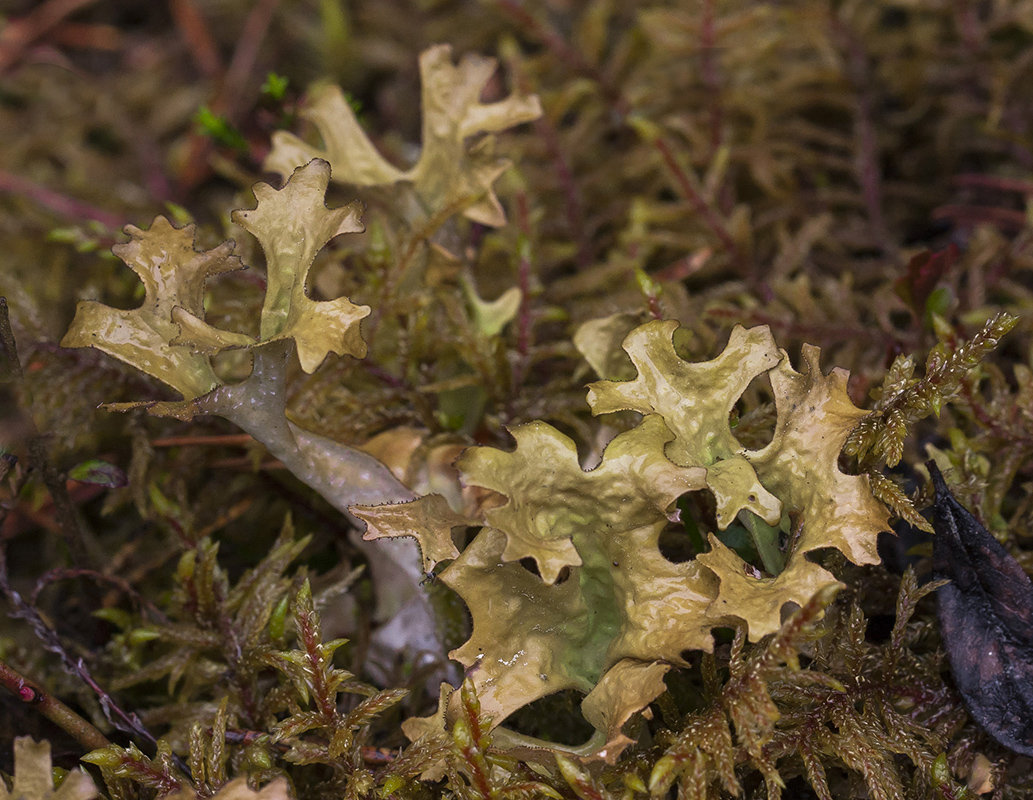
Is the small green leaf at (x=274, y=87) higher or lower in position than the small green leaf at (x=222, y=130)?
higher

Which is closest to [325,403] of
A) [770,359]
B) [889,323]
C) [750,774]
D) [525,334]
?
[525,334]

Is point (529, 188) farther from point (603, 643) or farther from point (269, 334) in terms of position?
point (603, 643)

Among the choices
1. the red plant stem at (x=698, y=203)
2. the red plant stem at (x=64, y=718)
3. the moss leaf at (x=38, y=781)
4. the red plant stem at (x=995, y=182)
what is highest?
the red plant stem at (x=995, y=182)

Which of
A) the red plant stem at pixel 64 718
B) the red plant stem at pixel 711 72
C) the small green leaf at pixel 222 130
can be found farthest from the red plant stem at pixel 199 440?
the red plant stem at pixel 711 72

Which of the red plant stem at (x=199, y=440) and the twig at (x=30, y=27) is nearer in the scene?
the red plant stem at (x=199, y=440)

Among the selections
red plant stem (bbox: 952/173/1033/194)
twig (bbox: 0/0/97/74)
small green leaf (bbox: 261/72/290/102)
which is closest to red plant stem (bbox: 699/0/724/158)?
red plant stem (bbox: 952/173/1033/194)

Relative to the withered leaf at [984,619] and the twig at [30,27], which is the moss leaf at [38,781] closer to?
the withered leaf at [984,619]

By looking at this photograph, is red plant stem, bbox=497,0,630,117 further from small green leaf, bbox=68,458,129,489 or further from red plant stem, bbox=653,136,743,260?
small green leaf, bbox=68,458,129,489
